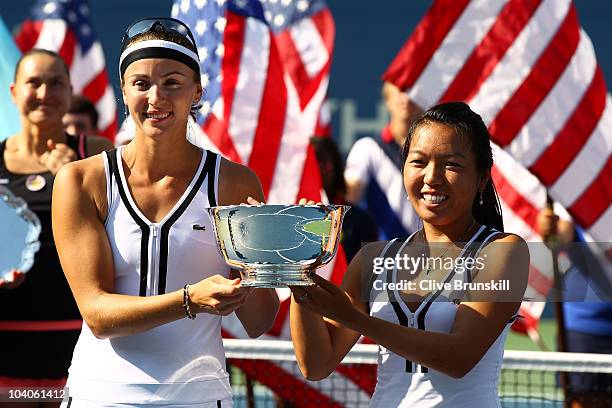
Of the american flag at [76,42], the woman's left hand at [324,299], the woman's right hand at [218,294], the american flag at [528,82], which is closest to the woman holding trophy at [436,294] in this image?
the woman's left hand at [324,299]

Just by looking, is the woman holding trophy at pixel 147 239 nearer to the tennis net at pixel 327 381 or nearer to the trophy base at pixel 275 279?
the trophy base at pixel 275 279

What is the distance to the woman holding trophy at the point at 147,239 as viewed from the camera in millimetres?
2877

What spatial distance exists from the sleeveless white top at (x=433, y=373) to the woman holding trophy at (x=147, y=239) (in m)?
0.43

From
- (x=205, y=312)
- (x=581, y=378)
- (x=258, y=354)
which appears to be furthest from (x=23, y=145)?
(x=581, y=378)

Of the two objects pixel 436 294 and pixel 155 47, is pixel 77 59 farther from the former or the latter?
pixel 436 294

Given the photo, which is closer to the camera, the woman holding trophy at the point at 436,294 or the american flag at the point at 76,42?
the woman holding trophy at the point at 436,294

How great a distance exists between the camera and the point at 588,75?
606 centimetres

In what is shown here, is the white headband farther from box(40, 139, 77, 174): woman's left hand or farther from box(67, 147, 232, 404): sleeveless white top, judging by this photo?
box(40, 139, 77, 174): woman's left hand

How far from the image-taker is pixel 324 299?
2.69m

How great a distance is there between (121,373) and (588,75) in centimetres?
390

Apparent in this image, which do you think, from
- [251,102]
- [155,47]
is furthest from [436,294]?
[251,102]

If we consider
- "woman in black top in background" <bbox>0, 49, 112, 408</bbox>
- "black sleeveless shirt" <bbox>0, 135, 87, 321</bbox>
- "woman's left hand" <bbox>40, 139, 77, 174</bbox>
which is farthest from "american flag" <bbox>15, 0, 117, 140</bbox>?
"black sleeveless shirt" <bbox>0, 135, 87, 321</bbox>

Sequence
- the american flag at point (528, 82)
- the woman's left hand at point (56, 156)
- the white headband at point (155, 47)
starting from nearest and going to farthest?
1. the white headband at point (155, 47)
2. the woman's left hand at point (56, 156)
3. the american flag at point (528, 82)

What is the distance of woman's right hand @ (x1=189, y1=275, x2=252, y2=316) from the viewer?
258cm
